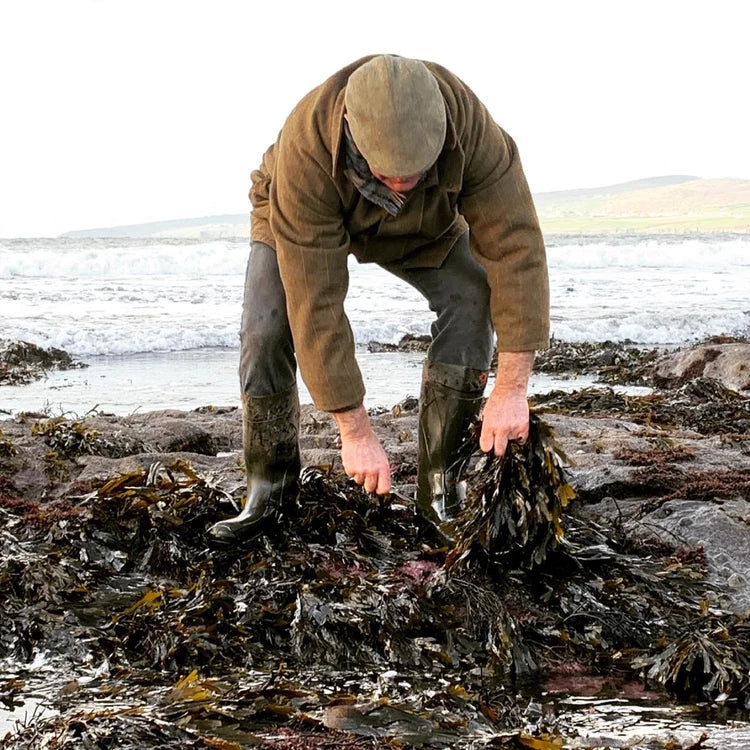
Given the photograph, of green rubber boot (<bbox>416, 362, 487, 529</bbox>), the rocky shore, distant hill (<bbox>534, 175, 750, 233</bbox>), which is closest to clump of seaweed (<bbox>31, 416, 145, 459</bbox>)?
the rocky shore

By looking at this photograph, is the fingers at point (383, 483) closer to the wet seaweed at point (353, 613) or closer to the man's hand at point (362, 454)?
the man's hand at point (362, 454)

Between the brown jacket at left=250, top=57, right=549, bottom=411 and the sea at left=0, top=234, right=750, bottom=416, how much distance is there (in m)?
5.17

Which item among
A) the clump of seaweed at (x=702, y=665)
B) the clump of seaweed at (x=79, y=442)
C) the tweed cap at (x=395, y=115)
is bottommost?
the clump of seaweed at (x=702, y=665)

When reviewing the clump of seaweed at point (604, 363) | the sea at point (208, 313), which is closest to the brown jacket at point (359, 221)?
the sea at point (208, 313)

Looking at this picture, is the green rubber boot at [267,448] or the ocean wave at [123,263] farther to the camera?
the ocean wave at [123,263]

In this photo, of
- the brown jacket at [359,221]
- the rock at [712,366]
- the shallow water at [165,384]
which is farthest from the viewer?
the rock at [712,366]

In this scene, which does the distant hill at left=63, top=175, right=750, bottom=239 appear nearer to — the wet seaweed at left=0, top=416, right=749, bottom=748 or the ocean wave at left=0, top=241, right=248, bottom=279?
the ocean wave at left=0, top=241, right=248, bottom=279

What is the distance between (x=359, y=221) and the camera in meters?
3.42

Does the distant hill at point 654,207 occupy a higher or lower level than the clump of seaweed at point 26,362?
higher

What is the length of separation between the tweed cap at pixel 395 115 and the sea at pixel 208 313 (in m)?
5.70

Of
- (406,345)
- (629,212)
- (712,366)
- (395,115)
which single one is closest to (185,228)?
(629,212)

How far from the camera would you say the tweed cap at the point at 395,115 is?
2865 mm

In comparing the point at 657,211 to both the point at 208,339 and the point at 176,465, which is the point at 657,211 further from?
the point at 176,465

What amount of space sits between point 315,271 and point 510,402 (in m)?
0.81
